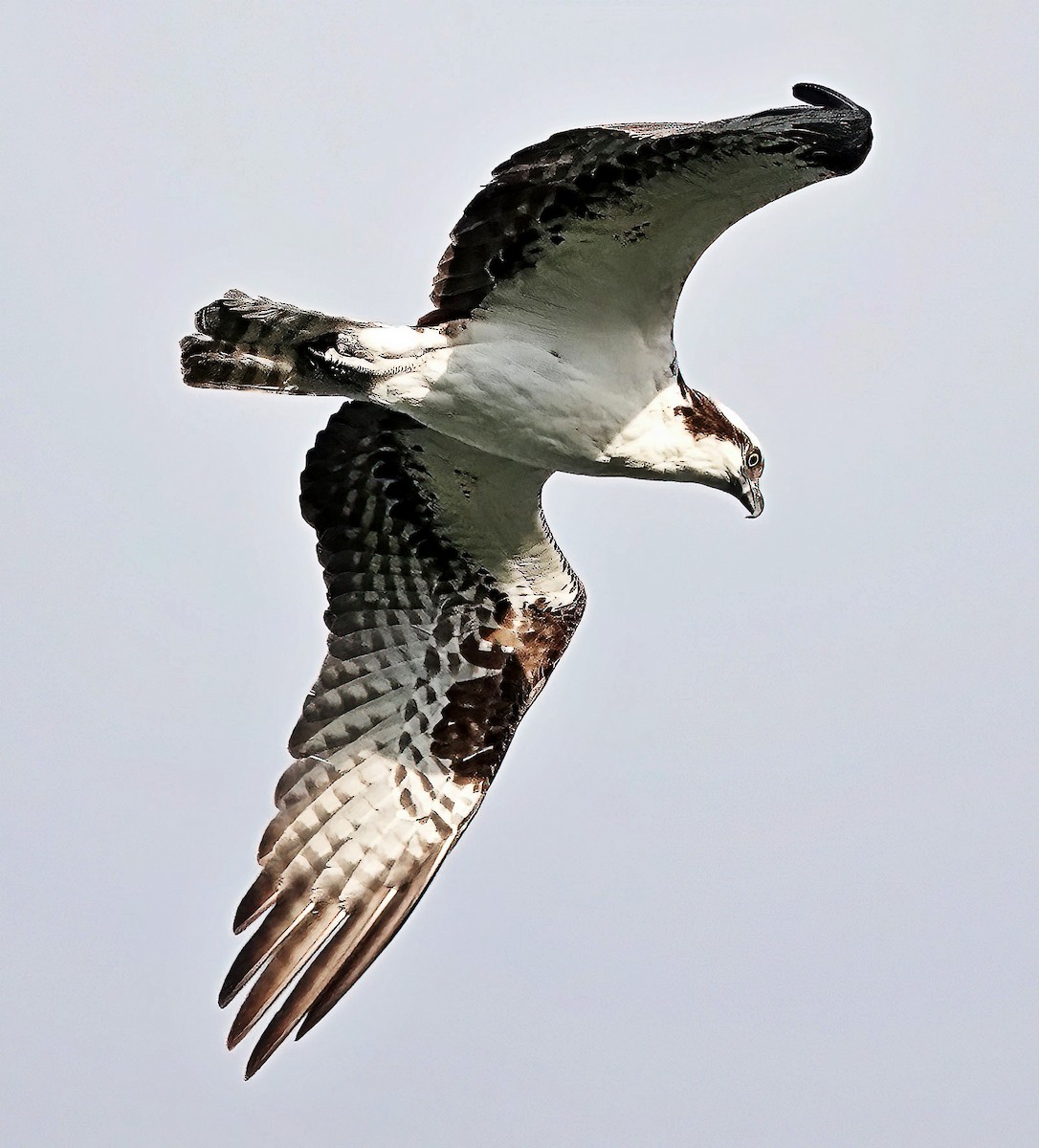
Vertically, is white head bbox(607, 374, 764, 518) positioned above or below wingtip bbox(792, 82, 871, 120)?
below

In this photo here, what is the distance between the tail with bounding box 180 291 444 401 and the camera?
8.34 m

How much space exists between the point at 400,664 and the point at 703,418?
219 cm

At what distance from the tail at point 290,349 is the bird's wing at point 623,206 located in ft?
0.87

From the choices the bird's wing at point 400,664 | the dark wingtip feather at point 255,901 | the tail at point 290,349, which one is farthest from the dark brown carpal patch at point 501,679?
the tail at point 290,349

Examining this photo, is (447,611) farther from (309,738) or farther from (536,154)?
(536,154)

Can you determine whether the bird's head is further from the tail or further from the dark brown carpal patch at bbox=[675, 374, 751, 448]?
the tail

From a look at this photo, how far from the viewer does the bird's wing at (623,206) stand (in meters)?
7.09

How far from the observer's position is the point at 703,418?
8523 millimetres

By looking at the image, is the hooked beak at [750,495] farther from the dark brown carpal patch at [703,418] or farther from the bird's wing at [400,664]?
the bird's wing at [400,664]

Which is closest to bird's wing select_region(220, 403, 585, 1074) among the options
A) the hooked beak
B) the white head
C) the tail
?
the tail

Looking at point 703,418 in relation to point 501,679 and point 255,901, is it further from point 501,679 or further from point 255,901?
point 255,901

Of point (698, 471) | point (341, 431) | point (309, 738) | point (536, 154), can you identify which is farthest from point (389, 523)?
point (536, 154)

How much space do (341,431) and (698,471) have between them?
185 cm

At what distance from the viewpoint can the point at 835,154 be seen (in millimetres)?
7070
